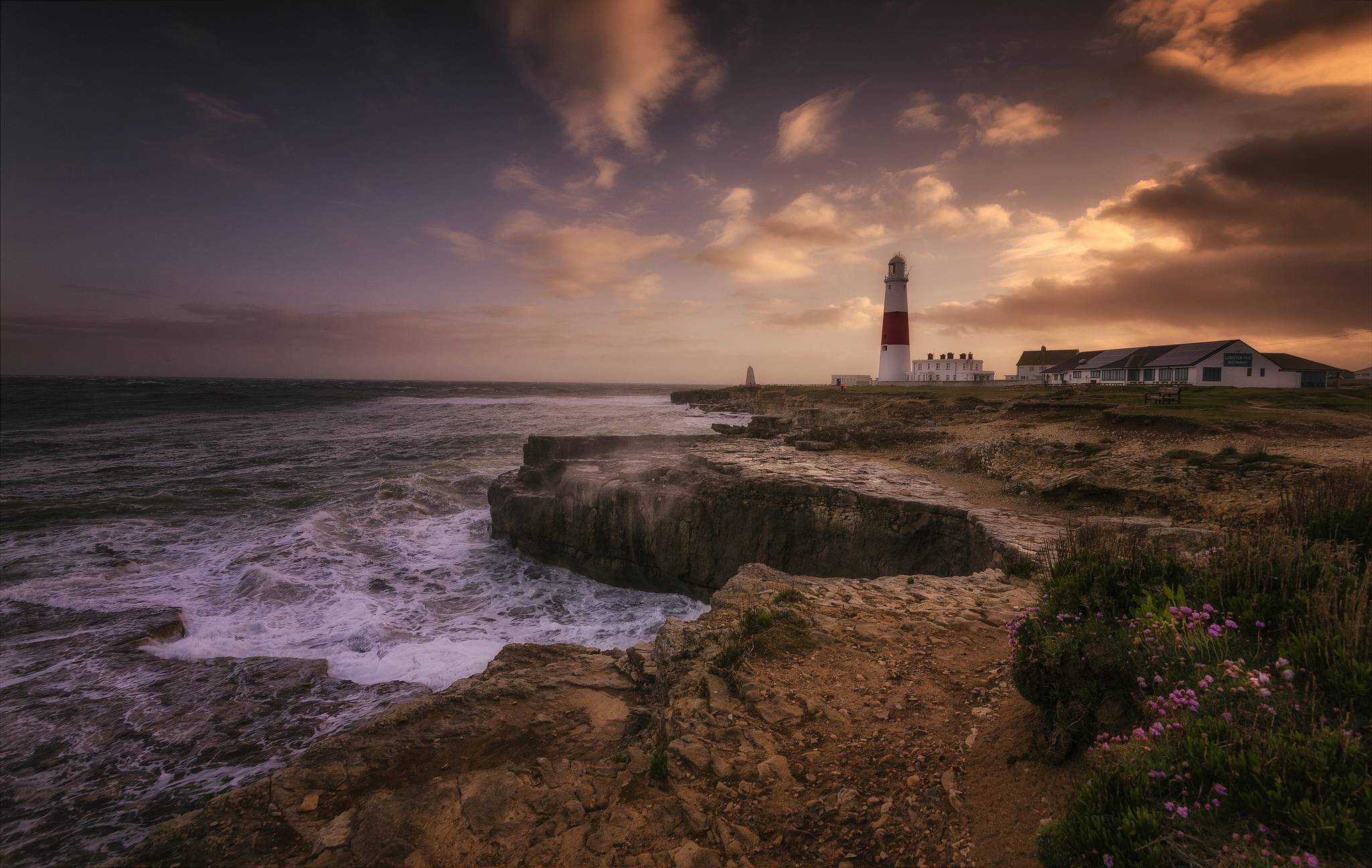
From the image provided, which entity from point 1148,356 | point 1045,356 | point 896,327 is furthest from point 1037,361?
point 896,327

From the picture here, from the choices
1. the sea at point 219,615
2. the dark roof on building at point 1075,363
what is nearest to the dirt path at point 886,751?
the sea at point 219,615

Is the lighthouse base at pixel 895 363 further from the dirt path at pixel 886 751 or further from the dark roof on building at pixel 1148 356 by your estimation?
the dirt path at pixel 886 751

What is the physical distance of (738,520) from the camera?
13117mm

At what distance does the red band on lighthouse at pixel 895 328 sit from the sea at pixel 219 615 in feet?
143

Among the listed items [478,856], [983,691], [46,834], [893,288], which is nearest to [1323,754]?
[983,691]

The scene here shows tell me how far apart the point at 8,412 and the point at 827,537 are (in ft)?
247

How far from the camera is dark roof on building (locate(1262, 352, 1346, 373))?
4462 cm

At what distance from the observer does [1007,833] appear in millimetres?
3289

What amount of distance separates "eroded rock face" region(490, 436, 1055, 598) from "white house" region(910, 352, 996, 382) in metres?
67.1

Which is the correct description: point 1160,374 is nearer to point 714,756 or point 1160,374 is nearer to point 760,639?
point 760,639

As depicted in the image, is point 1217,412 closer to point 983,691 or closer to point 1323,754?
point 983,691

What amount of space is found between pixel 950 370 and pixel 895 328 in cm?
2809

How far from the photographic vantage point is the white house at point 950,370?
74.5m

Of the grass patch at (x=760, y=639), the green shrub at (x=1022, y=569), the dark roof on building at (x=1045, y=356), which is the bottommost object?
the grass patch at (x=760, y=639)
